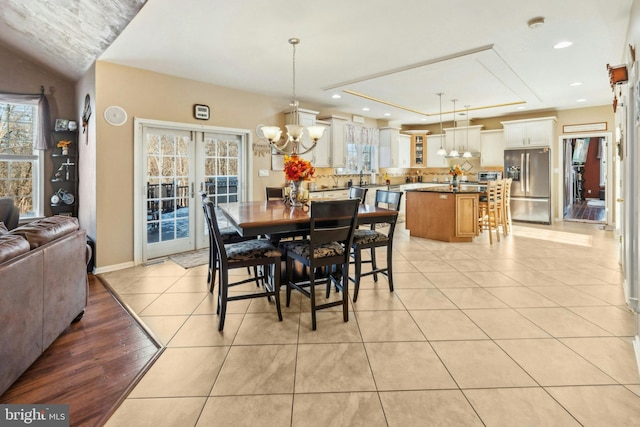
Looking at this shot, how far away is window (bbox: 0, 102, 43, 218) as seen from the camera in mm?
4691

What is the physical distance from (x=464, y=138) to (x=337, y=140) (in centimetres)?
370

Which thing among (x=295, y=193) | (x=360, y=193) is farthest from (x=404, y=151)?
(x=295, y=193)

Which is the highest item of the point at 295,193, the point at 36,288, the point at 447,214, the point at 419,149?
the point at 419,149

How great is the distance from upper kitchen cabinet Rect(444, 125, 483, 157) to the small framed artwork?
20.6 ft

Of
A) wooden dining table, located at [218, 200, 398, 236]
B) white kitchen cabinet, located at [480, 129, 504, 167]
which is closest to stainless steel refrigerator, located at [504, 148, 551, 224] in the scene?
white kitchen cabinet, located at [480, 129, 504, 167]

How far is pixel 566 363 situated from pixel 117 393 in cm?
262

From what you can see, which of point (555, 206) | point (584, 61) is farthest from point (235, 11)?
point (555, 206)

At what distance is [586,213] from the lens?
334 inches

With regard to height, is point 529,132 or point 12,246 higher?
point 529,132

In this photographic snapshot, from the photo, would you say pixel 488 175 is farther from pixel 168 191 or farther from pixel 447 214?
pixel 168 191

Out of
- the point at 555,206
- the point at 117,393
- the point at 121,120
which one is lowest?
the point at 117,393

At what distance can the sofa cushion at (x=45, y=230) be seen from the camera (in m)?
2.11

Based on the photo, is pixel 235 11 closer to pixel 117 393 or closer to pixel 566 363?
pixel 117 393

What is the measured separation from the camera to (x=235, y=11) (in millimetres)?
2939
